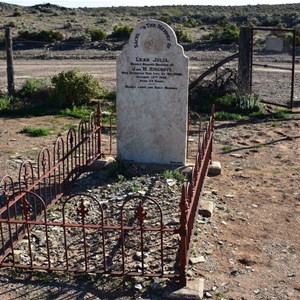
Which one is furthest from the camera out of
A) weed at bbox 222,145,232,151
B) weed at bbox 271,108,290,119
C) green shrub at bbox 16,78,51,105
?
green shrub at bbox 16,78,51,105

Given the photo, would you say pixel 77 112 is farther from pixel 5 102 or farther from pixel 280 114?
pixel 280 114

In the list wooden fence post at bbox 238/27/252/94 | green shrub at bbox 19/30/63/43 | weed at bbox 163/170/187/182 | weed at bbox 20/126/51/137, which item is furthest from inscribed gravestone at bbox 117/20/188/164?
green shrub at bbox 19/30/63/43

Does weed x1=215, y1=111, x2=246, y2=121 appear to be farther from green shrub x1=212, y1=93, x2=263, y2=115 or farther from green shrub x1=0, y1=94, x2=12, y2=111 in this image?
green shrub x1=0, y1=94, x2=12, y2=111

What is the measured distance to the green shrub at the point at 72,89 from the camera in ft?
44.3

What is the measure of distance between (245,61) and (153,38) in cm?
618

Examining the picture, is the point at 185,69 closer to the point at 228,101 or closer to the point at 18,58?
the point at 228,101

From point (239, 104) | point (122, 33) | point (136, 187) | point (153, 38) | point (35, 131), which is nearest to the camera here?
point (136, 187)

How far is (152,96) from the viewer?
8500 millimetres

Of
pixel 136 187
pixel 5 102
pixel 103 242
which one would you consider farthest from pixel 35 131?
pixel 103 242

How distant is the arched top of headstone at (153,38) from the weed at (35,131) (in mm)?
3548

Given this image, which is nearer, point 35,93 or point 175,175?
point 175,175

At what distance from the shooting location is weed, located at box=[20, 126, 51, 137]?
36.6 feet

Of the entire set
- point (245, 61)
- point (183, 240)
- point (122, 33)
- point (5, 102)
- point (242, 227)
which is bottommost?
point (242, 227)

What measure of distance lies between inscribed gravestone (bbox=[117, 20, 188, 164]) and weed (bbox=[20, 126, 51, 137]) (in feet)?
9.11
